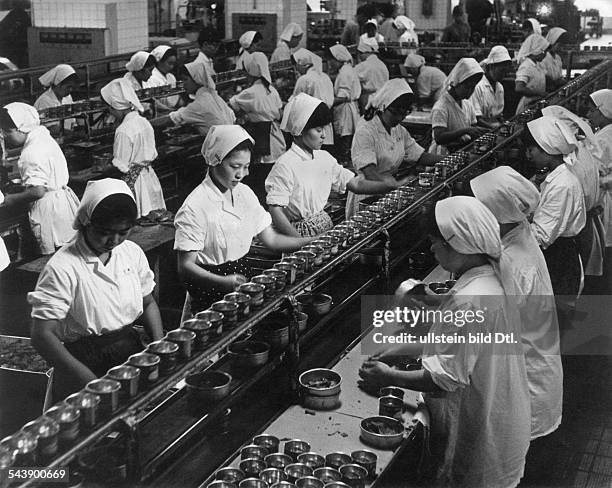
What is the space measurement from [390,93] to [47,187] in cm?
226

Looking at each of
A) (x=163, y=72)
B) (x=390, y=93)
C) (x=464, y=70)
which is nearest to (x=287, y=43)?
(x=163, y=72)

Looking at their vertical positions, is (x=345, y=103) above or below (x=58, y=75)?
below

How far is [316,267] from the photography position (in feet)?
9.69

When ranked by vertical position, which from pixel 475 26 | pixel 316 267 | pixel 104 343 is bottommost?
pixel 104 343

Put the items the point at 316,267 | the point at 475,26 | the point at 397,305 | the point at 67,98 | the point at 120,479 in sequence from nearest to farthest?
the point at 120,479, the point at 316,267, the point at 397,305, the point at 67,98, the point at 475,26

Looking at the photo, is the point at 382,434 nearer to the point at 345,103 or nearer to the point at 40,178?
the point at 40,178

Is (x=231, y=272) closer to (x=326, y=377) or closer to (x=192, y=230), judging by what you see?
(x=192, y=230)

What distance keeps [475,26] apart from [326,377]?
13337mm

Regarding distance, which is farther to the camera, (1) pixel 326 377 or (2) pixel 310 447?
(1) pixel 326 377

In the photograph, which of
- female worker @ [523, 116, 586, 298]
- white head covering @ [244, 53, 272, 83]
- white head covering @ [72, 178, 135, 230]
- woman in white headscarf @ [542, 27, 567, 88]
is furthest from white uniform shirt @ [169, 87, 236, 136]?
white head covering @ [72, 178, 135, 230]

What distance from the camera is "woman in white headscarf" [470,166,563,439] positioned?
9.87ft

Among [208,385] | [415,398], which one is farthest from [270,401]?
[415,398]

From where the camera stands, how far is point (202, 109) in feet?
23.4

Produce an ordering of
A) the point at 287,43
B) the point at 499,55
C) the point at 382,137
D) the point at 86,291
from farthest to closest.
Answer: the point at 287,43 < the point at 499,55 < the point at 382,137 < the point at 86,291
